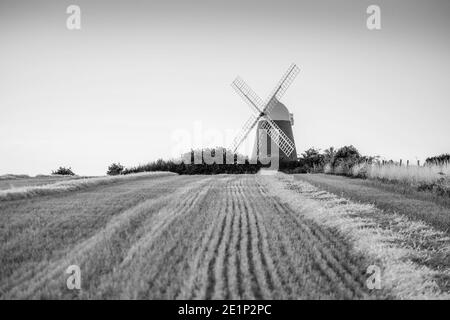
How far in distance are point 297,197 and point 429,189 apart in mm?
7801

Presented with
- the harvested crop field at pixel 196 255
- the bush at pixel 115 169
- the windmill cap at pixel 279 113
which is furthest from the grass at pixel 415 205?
the bush at pixel 115 169

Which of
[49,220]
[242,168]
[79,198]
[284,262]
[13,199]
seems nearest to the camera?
[284,262]

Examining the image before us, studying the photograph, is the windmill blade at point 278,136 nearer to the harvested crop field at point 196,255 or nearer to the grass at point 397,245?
the grass at point 397,245

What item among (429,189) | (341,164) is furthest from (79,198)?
(341,164)

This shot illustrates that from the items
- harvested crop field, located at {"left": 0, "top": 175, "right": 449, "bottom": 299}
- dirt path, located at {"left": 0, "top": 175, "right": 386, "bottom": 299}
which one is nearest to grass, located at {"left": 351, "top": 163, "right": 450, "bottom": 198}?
harvested crop field, located at {"left": 0, "top": 175, "right": 449, "bottom": 299}

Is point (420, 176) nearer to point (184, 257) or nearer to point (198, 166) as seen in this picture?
point (184, 257)

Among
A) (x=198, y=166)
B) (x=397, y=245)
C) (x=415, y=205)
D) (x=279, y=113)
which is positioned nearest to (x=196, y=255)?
(x=397, y=245)

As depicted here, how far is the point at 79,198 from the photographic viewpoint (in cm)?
1559

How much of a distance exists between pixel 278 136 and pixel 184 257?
37.3 m

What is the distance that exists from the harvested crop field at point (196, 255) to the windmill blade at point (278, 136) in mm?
31272

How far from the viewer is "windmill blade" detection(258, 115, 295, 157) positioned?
44.0 metres

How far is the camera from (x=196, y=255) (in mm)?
7570

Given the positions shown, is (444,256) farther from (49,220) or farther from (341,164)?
(341,164)
